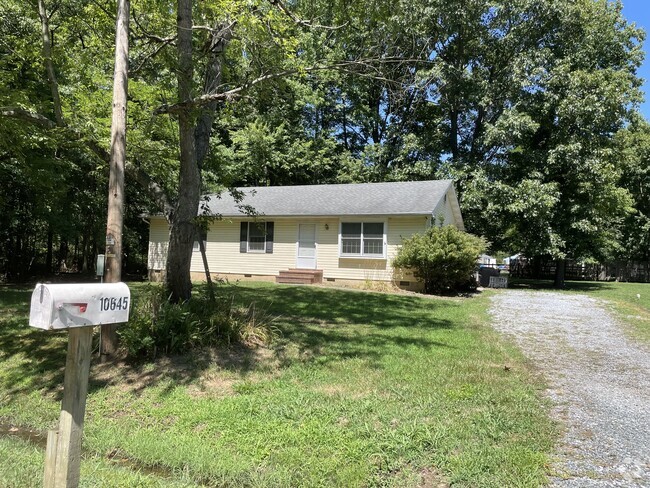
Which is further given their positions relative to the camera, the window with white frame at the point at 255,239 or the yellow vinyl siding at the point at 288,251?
the window with white frame at the point at 255,239

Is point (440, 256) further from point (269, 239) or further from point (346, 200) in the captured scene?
point (269, 239)

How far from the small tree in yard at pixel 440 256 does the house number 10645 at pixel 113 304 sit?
1258cm

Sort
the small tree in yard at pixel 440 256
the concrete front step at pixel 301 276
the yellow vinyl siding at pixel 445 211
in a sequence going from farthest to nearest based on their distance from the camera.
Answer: the concrete front step at pixel 301 276, the yellow vinyl siding at pixel 445 211, the small tree in yard at pixel 440 256

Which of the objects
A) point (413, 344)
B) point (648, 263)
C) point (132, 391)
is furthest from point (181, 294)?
point (648, 263)

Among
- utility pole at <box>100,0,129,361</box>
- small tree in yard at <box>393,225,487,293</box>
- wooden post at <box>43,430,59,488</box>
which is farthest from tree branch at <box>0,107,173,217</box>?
small tree in yard at <box>393,225,487,293</box>

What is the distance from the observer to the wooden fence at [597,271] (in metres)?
29.8

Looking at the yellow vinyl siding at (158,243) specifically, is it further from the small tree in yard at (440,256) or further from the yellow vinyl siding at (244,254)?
the small tree in yard at (440,256)

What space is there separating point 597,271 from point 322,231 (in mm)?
22148

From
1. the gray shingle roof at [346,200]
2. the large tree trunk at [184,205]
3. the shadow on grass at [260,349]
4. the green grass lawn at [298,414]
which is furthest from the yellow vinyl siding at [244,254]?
the large tree trunk at [184,205]

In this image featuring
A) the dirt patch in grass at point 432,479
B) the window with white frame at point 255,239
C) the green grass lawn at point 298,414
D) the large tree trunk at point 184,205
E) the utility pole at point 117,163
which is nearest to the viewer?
the dirt patch in grass at point 432,479

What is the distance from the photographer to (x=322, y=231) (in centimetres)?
1803

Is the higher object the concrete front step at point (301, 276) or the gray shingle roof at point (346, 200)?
the gray shingle roof at point (346, 200)

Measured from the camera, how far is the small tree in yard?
47.2ft

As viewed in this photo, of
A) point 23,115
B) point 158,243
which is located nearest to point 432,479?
point 23,115
